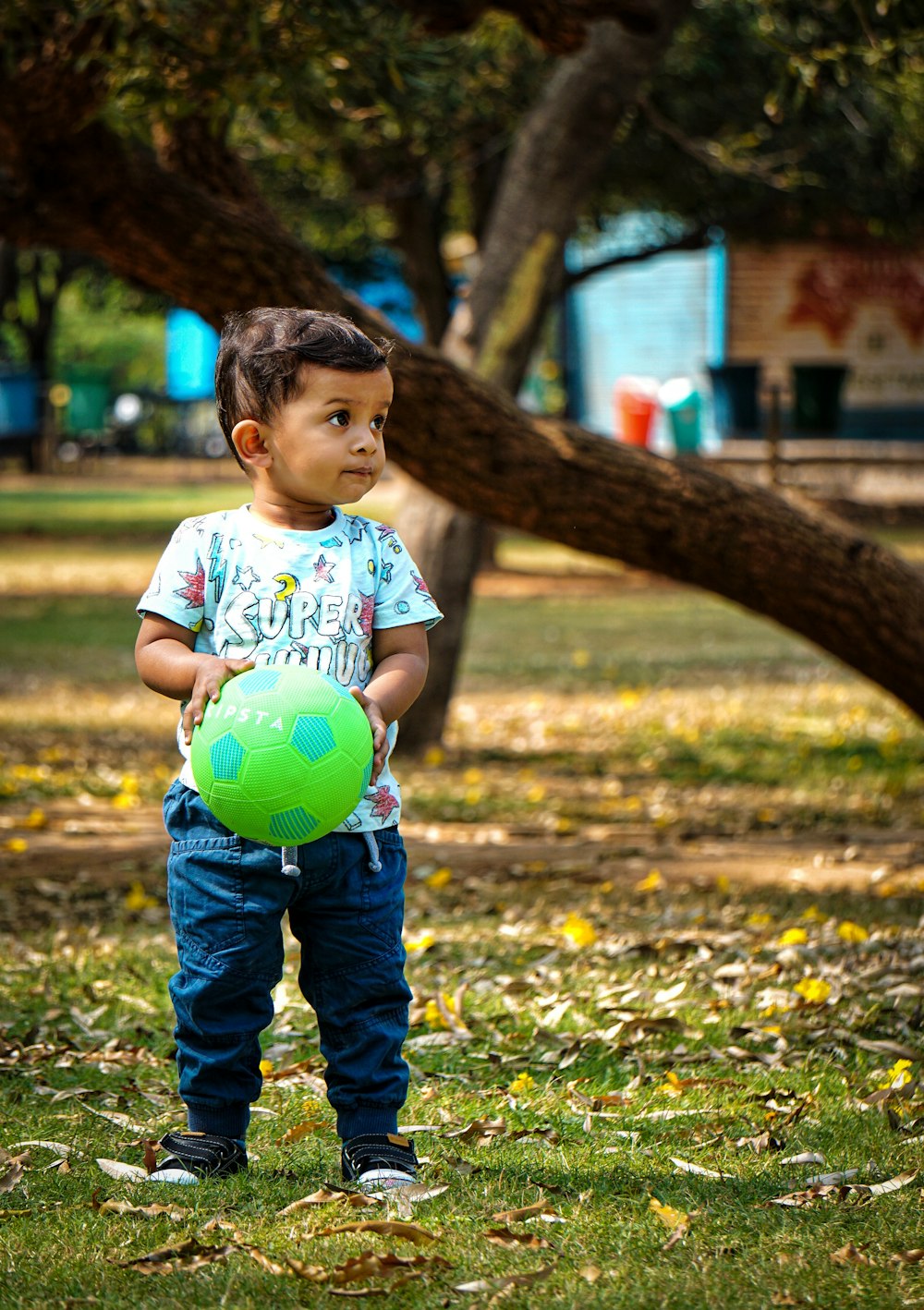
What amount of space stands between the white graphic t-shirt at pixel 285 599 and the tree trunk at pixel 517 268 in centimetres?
564

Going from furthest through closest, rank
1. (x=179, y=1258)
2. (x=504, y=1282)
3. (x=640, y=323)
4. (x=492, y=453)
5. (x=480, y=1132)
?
(x=640, y=323)
(x=492, y=453)
(x=480, y=1132)
(x=179, y=1258)
(x=504, y=1282)

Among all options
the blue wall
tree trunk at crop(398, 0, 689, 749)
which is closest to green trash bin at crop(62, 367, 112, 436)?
the blue wall

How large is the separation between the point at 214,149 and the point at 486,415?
1.56 metres

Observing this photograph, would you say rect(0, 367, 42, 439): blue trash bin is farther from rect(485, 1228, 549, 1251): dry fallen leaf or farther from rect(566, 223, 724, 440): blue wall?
rect(485, 1228, 549, 1251): dry fallen leaf

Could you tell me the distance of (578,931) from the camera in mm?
5523

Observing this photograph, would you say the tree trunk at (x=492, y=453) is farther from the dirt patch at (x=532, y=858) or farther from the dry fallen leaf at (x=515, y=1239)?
the dry fallen leaf at (x=515, y=1239)

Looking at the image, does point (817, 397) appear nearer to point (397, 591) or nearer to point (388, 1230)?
point (397, 591)

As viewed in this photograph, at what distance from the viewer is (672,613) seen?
54.0 ft

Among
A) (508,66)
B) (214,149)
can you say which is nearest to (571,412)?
(508,66)

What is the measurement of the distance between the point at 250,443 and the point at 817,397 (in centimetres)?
2029

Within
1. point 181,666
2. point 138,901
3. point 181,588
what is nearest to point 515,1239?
point 181,666

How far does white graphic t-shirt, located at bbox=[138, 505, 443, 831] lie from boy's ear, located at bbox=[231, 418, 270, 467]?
135 millimetres

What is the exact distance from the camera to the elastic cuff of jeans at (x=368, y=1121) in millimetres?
3404

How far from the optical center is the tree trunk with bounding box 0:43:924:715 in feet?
20.5
